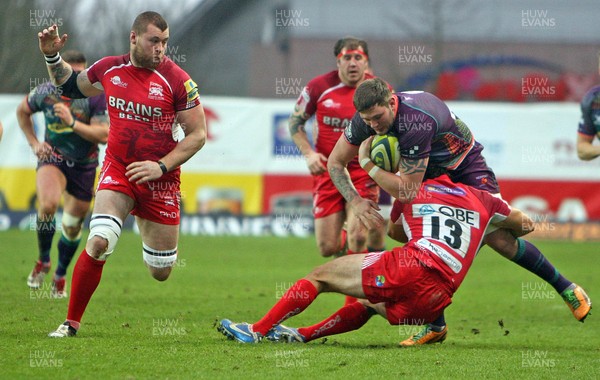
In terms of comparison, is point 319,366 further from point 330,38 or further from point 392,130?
point 330,38

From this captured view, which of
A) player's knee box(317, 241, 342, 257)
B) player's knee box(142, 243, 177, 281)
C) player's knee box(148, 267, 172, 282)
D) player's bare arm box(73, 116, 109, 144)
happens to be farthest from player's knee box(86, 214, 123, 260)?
player's bare arm box(73, 116, 109, 144)

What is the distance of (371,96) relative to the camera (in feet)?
24.7

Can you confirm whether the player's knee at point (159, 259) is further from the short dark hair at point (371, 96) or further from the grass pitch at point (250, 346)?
the short dark hair at point (371, 96)

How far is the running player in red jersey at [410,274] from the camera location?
24.9ft

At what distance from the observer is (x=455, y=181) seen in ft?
27.9

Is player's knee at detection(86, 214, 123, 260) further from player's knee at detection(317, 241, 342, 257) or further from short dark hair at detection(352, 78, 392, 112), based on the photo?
player's knee at detection(317, 241, 342, 257)

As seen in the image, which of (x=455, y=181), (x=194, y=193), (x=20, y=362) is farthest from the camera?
(x=194, y=193)

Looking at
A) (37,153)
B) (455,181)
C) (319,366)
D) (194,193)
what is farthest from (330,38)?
(319,366)

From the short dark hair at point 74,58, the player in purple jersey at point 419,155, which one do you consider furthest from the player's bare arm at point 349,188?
the short dark hair at point 74,58

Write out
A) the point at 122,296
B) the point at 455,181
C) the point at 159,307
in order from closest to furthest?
the point at 455,181, the point at 159,307, the point at 122,296

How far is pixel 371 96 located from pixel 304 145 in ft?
9.84

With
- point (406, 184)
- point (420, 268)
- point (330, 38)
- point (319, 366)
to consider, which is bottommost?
point (319, 366)

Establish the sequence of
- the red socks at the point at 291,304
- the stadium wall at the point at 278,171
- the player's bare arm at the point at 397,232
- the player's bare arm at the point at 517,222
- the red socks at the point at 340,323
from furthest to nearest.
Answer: the stadium wall at the point at 278,171 < the player's bare arm at the point at 397,232 < the player's bare arm at the point at 517,222 < the red socks at the point at 340,323 < the red socks at the point at 291,304

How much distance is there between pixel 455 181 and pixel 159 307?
3.64m
